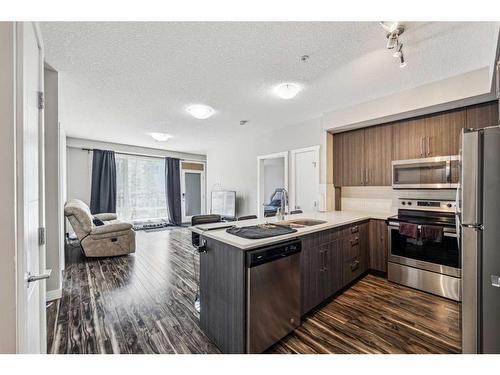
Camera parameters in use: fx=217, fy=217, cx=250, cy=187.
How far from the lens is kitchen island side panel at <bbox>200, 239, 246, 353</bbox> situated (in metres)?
1.47

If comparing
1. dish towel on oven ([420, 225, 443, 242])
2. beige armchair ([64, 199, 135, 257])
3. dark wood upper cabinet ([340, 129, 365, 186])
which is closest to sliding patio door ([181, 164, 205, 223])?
beige armchair ([64, 199, 135, 257])

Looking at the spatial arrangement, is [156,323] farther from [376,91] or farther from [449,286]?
[376,91]

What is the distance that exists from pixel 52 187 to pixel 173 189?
4.80 metres

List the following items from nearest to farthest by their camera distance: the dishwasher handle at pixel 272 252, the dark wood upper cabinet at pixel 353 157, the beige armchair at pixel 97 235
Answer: the dishwasher handle at pixel 272 252 → the dark wood upper cabinet at pixel 353 157 → the beige armchair at pixel 97 235

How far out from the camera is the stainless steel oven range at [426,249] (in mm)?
2361

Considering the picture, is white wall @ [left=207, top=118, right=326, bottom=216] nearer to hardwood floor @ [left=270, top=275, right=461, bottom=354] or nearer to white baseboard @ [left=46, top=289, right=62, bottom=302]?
hardwood floor @ [left=270, top=275, right=461, bottom=354]

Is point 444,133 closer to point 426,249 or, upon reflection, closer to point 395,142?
point 395,142

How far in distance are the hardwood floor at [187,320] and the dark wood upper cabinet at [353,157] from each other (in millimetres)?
1486

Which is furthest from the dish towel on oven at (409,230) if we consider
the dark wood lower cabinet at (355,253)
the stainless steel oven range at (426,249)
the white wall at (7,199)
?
the white wall at (7,199)

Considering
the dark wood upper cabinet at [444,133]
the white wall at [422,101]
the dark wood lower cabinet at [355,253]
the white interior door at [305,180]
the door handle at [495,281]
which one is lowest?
the dark wood lower cabinet at [355,253]

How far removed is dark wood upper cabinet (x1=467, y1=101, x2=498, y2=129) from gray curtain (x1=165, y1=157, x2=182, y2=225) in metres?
6.88

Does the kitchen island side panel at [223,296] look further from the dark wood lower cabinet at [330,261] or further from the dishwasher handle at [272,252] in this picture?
the dark wood lower cabinet at [330,261]

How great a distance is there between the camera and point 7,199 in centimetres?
84

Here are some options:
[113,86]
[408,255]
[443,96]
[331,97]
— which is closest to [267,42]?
[331,97]
